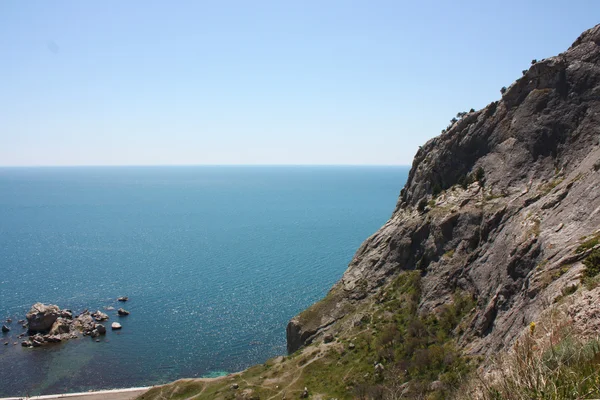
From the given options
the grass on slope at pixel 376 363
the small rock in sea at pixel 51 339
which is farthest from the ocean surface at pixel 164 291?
the grass on slope at pixel 376 363

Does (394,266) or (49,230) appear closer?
(394,266)

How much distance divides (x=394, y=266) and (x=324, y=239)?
103 m

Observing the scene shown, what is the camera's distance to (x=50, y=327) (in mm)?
91188

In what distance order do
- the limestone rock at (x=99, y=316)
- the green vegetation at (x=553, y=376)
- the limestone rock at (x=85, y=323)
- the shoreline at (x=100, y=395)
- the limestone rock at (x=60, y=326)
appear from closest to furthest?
the green vegetation at (x=553, y=376) → the shoreline at (x=100, y=395) → the limestone rock at (x=60, y=326) → the limestone rock at (x=85, y=323) → the limestone rock at (x=99, y=316)

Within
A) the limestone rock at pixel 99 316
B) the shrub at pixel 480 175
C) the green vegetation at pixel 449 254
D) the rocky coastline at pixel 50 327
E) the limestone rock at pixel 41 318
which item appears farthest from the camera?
the limestone rock at pixel 99 316

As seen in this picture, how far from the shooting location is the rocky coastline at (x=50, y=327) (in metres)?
86.4

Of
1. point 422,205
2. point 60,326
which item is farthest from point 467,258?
point 60,326

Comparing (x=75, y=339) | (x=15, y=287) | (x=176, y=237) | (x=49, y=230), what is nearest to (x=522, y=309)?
(x=75, y=339)

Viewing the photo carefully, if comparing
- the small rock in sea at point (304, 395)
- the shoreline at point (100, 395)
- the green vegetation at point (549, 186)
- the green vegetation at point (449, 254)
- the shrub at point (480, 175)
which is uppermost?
the shrub at point (480, 175)

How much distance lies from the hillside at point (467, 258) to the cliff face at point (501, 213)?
183 mm

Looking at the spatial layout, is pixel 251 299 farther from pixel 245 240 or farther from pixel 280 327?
pixel 245 240

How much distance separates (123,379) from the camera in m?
74.9

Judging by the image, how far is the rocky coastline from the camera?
3403 inches

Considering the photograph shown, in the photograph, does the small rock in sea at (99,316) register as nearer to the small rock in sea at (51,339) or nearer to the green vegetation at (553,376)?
the small rock in sea at (51,339)
